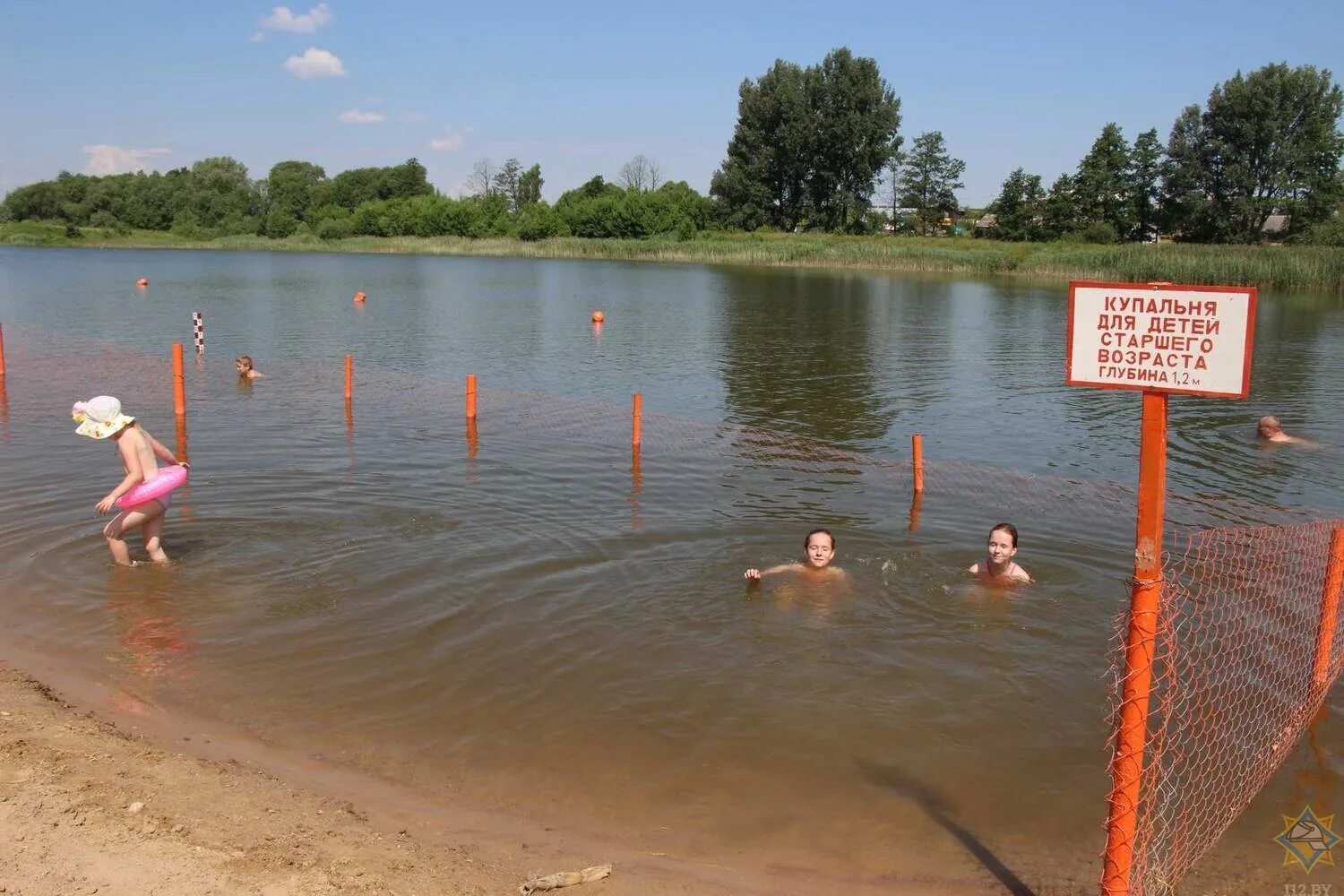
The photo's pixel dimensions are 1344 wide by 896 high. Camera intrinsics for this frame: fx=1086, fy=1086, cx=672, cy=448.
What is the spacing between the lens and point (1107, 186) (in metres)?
92.2

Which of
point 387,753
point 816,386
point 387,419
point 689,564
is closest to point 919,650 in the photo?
point 689,564

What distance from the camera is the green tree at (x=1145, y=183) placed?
91.8 metres

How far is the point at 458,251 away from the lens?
101125 mm

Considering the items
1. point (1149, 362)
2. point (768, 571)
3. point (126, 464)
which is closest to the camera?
point (1149, 362)

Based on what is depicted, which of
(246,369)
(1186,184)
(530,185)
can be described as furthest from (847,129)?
(246,369)

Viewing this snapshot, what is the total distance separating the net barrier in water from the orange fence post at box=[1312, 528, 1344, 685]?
13 millimetres

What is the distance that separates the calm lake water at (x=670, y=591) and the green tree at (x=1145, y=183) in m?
73.6

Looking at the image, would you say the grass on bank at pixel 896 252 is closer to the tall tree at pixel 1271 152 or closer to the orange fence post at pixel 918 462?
the tall tree at pixel 1271 152

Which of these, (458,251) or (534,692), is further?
(458,251)

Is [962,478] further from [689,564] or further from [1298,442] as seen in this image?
[1298,442]

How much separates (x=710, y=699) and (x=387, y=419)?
1216 cm

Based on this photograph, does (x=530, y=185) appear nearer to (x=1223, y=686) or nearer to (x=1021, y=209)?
(x=1021, y=209)

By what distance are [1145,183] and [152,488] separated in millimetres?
97345

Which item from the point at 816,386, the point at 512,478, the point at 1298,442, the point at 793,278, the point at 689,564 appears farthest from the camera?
the point at 793,278
